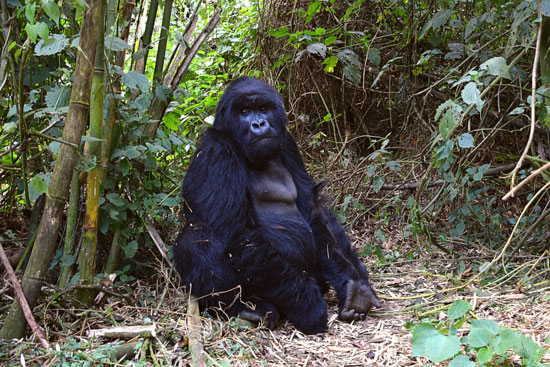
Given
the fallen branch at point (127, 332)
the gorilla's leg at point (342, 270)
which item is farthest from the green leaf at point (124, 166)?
the gorilla's leg at point (342, 270)

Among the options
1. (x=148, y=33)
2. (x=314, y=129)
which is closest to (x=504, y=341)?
(x=148, y=33)

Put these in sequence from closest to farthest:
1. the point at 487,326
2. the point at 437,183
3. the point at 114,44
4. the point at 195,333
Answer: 1. the point at 487,326
2. the point at 195,333
3. the point at 114,44
4. the point at 437,183

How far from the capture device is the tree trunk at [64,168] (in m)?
2.36

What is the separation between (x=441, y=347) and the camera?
2.03 metres

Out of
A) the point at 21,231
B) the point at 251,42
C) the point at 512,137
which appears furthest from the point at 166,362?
the point at 251,42

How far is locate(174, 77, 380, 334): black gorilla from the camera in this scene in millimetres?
3006

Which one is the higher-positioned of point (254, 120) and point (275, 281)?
point (254, 120)

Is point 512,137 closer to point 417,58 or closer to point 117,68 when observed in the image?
point 417,58

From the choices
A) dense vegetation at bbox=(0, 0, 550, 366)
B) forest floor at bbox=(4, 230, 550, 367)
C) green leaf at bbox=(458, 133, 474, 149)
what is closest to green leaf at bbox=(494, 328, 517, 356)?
dense vegetation at bbox=(0, 0, 550, 366)

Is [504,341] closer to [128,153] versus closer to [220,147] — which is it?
[220,147]

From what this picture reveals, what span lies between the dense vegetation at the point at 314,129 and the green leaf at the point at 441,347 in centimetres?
1

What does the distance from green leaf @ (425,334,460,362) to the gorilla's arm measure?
1330 millimetres

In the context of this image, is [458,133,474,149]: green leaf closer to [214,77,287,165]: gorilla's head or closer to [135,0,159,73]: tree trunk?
[214,77,287,165]: gorilla's head

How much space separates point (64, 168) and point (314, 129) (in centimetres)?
337
